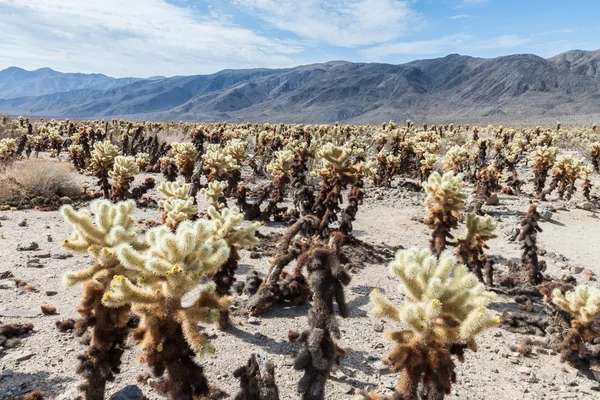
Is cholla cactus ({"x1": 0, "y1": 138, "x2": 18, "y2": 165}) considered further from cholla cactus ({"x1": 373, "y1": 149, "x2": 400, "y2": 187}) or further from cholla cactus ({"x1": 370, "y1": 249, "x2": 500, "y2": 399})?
cholla cactus ({"x1": 370, "y1": 249, "x2": 500, "y2": 399})

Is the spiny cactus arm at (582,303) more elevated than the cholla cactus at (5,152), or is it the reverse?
the cholla cactus at (5,152)

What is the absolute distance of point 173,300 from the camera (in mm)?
2963

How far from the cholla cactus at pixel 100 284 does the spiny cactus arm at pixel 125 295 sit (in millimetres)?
575

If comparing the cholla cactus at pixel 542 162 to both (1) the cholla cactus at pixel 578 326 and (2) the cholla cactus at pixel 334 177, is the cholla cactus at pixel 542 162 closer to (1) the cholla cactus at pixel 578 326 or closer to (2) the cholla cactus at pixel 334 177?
(2) the cholla cactus at pixel 334 177

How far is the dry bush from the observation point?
41.2 feet

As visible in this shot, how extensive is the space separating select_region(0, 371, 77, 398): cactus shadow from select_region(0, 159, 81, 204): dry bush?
10011 mm

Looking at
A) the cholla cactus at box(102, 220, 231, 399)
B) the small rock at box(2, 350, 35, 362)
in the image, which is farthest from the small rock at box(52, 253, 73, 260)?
the cholla cactus at box(102, 220, 231, 399)

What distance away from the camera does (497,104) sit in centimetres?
13412

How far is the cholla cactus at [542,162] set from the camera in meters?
15.7

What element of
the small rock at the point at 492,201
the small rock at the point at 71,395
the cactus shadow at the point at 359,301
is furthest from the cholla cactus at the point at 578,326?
the small rock at the point at 492,201

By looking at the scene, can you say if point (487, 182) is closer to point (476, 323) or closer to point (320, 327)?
point (320, 327)

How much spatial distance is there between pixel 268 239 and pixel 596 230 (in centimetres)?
1006

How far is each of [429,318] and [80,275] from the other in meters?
2.77

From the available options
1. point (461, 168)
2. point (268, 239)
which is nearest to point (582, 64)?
point (461, 168)
